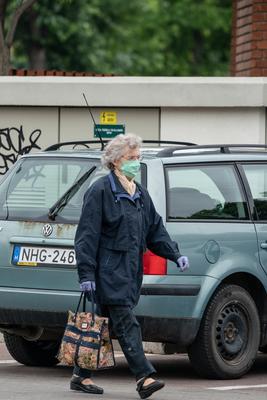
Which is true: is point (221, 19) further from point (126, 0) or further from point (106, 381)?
point (106, 381)

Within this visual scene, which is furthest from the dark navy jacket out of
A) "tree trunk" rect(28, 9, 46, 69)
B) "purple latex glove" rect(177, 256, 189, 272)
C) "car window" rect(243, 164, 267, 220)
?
"tree trunk" rect(28, 9, 46, 69)

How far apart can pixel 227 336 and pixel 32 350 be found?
1.78 m

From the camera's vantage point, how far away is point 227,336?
10172mm

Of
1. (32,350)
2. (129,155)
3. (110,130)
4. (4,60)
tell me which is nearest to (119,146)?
(129,155)

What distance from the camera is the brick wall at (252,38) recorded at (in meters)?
18.9

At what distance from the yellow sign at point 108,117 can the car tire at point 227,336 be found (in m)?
7.09

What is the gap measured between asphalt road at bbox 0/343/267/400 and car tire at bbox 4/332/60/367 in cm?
8

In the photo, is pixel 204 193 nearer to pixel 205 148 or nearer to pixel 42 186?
pixel 205 148

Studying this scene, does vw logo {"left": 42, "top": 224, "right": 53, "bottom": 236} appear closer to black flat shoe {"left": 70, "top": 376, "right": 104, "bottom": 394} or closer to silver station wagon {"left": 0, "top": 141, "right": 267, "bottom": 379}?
silver station wagon {"left": 0, "top": 141, "right": 267, "bottom": 379}

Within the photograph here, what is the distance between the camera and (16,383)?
9914 mm

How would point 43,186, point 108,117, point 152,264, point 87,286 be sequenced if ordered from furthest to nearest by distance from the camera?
1. point 108,117
2. point 43,186
3. point 152,264
4. point 87,286

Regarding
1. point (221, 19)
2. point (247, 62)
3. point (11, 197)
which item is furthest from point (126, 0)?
point (11, 197)

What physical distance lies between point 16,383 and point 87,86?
7.67 meters

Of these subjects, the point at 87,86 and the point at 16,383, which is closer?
the point at 16,383
